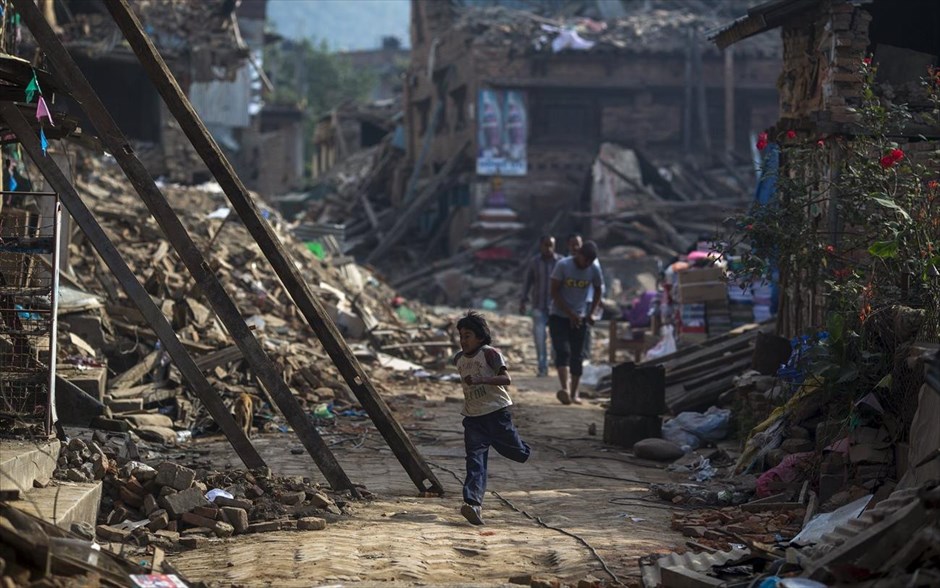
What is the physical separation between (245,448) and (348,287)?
12571 millimetres

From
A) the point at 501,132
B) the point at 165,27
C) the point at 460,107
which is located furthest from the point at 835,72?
the point at 460,107

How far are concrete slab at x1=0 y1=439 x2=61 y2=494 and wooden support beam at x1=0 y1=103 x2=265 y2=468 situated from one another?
123 centimetres

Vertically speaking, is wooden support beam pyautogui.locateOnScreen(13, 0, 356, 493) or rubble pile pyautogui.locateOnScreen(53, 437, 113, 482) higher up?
wooden support beam pyautogui.locateOnScreen(13, 0, 356, 493)

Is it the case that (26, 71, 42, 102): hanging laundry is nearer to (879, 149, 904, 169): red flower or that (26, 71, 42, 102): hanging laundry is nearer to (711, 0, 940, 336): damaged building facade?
(879, 149, 904, 169): red flower

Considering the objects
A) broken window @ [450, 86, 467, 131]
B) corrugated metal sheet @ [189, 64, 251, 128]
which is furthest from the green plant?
corrugated metal sheet @ [189, 64, 251, 128]

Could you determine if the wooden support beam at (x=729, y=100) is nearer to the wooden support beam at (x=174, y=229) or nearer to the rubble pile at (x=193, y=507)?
the wooden support beam at (x=174, y=229)

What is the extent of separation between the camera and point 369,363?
17141mm

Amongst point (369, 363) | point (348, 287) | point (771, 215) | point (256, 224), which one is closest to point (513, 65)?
point (348, 287)

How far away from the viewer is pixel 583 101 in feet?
115

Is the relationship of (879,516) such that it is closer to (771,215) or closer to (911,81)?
(771,215)

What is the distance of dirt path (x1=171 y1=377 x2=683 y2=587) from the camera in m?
6.42

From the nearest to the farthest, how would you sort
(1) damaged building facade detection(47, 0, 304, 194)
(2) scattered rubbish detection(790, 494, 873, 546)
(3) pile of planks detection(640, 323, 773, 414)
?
(2) scattered rubbish detection(790, 494, 873, 546) < (3) pile of planks detection(640, 323, 773, 414) < (1) damaged building facade detection(47, 0, 304, 194)

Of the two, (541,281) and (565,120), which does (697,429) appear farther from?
(565,120)

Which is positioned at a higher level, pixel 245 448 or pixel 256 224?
pixel 256 224
